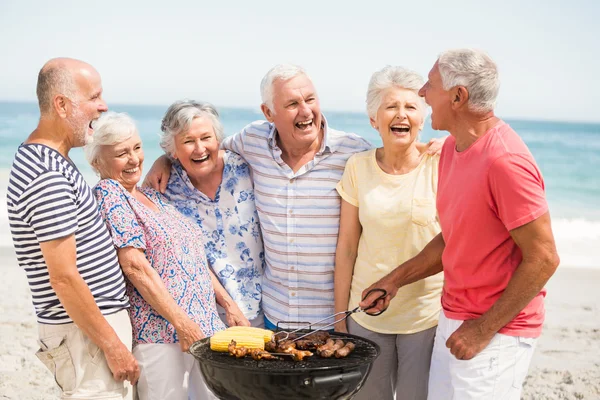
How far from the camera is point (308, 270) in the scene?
401 cm

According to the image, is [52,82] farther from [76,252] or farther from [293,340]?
[293,340]

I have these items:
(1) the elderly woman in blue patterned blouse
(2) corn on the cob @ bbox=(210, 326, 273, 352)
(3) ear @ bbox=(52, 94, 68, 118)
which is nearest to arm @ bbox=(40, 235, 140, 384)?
(2) corn on the cob @ bbox=(210, 326, 273, 352)

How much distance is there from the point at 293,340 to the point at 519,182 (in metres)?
1.29

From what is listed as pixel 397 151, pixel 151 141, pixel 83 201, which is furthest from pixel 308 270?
pixel 151 141

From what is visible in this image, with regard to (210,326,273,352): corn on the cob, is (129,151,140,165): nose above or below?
above

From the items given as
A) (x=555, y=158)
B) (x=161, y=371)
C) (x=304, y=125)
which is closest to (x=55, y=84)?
(x=304, y=125)

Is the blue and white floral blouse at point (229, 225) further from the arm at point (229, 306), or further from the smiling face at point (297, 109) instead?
the smiling face at point (297, 109)

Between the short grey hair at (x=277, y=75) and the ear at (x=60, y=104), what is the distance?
3.99ft

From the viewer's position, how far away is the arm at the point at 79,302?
3037mm

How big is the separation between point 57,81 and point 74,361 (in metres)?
1.27

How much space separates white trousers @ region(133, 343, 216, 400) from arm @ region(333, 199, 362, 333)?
848mm

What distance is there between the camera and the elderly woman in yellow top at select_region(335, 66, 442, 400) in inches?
147

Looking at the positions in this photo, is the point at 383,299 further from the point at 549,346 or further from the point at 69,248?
the point at 549,346

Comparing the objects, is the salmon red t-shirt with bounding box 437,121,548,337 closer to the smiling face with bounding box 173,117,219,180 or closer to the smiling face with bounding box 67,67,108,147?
the smiling face with bounding box 173,117,219,180
